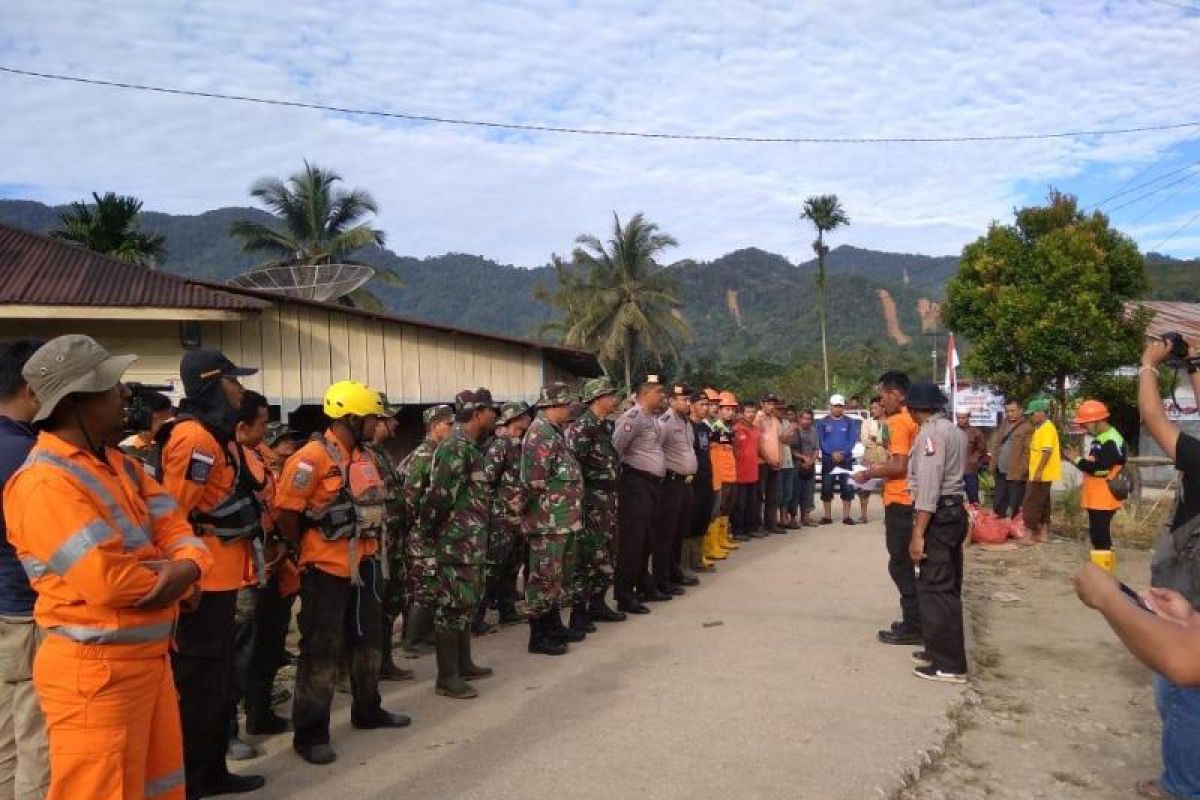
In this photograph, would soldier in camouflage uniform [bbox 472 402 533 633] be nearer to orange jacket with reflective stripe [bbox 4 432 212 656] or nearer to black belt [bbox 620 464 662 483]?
black belt [bbox 620 464 662 483]

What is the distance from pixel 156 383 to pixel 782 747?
7.95 metres

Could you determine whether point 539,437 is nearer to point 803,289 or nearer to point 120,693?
point 120,693

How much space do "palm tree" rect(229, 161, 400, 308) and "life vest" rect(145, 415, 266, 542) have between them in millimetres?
32586

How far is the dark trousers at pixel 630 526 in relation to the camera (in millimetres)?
7750

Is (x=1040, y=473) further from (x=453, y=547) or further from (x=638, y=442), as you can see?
(x=453, y=547)

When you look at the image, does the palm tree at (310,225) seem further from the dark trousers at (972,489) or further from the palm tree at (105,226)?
the dark trousers at (972,489)

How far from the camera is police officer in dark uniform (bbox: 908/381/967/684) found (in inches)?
219

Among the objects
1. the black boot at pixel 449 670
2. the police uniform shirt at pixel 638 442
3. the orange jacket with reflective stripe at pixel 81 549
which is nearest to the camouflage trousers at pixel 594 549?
the police uniform shirt at pixel 638 442

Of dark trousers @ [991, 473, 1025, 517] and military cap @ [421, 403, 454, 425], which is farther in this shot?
dark trousers @ [991, 473, 1025, 517]

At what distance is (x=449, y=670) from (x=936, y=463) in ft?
10.9

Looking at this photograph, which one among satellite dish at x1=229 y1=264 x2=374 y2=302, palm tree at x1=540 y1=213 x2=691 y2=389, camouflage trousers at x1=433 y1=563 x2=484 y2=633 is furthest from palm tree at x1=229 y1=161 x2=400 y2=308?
camouflage trousers at x1=433 y1=563 x2=484 y2=633

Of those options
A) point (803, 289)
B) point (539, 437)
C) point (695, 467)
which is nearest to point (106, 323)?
point (539, 437)

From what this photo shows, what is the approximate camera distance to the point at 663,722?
479 centimetres

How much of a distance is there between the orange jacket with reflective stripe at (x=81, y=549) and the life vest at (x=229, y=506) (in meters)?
1.27
